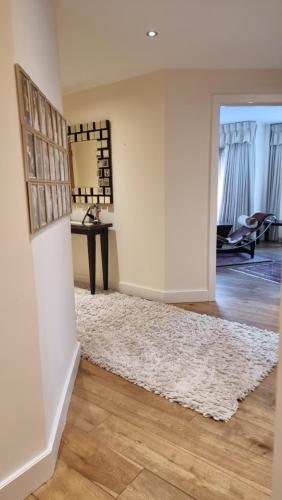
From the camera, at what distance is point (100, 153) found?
3.83 meters

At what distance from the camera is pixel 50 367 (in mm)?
1619

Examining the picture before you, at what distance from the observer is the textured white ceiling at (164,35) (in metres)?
2.14

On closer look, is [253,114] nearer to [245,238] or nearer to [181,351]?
[245,238]

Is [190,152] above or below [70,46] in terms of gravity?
below

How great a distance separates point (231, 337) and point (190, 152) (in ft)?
5.89

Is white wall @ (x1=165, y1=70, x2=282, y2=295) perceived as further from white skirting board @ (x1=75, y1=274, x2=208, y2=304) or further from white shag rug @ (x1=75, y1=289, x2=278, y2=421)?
white shag rug @ (x1=75, y1=289, x2=278, y2=421)

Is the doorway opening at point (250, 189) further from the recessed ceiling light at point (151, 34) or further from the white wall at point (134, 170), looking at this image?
the recessed ceiling light at point (151, 34)

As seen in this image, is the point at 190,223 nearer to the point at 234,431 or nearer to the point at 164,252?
the point at 164,252

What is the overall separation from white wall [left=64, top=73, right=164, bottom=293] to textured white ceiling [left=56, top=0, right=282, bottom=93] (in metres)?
0.29

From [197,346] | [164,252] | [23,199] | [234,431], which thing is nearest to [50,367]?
[23,199]

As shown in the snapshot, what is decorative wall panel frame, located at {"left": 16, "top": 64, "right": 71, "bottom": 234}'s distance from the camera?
1290 mm

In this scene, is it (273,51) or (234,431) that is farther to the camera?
(273,51)

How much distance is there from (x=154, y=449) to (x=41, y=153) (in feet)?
4.92

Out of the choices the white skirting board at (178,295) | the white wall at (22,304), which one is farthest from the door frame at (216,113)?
the white wall at (22,304)
